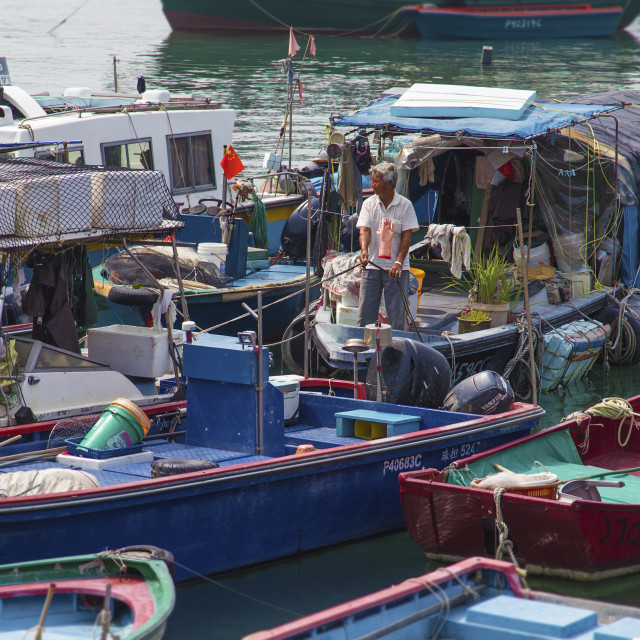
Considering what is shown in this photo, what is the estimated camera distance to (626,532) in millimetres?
7473

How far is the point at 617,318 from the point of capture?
12.9 metres

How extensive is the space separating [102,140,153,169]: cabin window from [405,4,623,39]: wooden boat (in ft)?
133

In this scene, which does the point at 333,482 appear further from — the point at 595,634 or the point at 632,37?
the point at 632,37

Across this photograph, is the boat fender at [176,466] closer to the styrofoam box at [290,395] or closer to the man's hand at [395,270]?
the styrofoam box at [290,395]

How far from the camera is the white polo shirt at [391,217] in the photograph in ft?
33.3

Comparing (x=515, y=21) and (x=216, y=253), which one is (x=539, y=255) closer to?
(x=216, y=253)

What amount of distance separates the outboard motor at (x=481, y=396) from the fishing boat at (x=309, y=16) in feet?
155

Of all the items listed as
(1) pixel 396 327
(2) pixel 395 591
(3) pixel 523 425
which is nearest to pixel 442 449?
(3) pixel 523 425

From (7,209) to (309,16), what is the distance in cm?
5028

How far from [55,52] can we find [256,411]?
43149 mm

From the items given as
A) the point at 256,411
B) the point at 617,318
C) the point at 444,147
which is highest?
the point at 444,147

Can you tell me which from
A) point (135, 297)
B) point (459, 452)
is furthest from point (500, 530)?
point (135, 297)

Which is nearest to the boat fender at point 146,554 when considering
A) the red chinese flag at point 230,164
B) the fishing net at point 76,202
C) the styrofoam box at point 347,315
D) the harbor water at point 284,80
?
the harbor water at point 284,80

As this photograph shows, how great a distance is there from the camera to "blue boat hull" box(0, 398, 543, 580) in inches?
263
